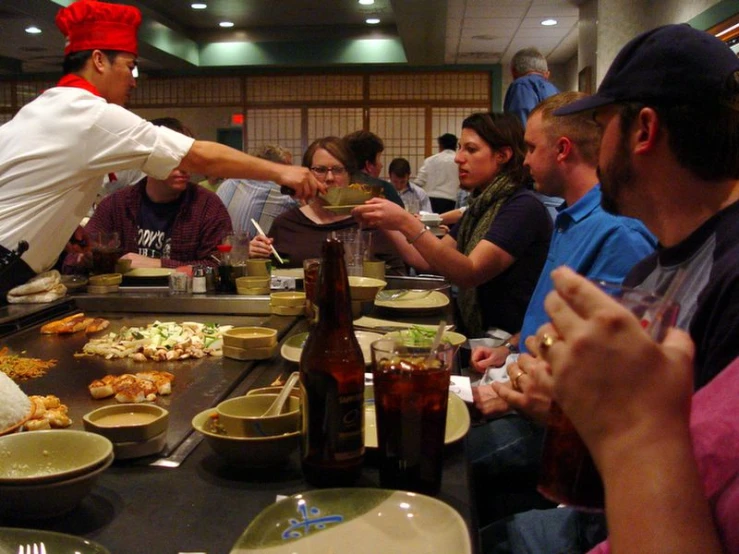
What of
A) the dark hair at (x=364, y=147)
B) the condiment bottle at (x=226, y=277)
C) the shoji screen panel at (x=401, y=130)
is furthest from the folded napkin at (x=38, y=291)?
the shoji screen panel at (x=401, y=130)

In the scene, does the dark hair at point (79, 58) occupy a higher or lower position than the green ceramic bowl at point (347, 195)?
higher

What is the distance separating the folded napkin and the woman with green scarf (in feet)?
3.41

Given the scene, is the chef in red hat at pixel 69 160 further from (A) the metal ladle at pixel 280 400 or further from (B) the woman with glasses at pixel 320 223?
(A) the metal ladle at pixel 280 400

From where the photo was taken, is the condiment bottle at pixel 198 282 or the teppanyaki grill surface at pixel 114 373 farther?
the condiment bottle at pixel 198 282

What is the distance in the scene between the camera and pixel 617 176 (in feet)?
4.25

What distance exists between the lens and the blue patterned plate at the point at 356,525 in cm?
78

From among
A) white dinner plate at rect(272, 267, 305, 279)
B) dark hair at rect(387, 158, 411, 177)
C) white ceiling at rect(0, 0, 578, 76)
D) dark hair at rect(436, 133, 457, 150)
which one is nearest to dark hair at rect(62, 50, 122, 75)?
white dinner plate at rect(272, 267, 305, 279)

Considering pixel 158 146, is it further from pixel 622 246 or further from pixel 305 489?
pixel 305 489

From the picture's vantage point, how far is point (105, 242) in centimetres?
256

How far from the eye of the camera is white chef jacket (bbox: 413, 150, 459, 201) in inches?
314

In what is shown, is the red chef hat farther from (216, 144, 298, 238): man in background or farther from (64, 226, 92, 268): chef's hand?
(216, 144, 298, 238): man in background

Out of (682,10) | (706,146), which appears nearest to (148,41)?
(682,10)

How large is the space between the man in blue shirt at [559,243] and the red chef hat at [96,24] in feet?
4.91

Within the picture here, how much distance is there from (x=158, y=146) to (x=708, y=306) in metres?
1.86
